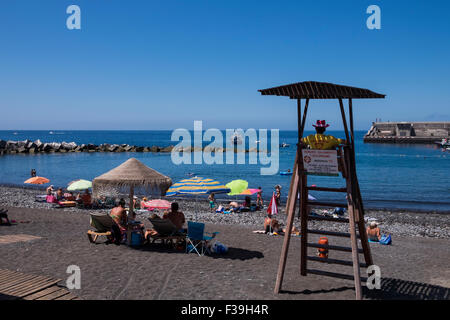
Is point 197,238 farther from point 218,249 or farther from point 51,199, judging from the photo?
point 51,199

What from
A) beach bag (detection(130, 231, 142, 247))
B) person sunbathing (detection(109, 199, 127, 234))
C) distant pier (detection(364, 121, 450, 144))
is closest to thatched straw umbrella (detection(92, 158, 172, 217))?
person sunbathing (detection(109, 199, 127, 234))

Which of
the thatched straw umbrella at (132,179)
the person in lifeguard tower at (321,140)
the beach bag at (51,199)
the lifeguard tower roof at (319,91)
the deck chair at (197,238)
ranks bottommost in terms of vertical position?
the beach bag at (51,199)

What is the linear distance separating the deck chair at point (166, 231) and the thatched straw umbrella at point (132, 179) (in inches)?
32.0

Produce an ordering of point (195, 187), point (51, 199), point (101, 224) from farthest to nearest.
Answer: point (51, 199) < point (195, 187) < point (101, 224)

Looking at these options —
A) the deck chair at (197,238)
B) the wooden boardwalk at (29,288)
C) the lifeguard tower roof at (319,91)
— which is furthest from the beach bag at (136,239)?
the lifeguard tower roof at (319,91)

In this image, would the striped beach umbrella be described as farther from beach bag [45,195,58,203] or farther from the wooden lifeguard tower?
beach bag [45,195,58,203]

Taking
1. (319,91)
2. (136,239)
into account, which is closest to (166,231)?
(136,239)

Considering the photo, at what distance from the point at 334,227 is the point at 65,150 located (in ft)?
241

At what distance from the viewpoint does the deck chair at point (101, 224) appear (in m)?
10.7

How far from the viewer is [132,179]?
10.2m

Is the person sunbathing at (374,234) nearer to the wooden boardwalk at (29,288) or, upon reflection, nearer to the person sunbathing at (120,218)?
the person sunbathing at (120,218)

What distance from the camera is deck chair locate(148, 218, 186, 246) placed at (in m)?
10.3

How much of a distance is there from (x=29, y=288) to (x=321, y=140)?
564cm

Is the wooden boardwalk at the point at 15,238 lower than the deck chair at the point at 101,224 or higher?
lower
